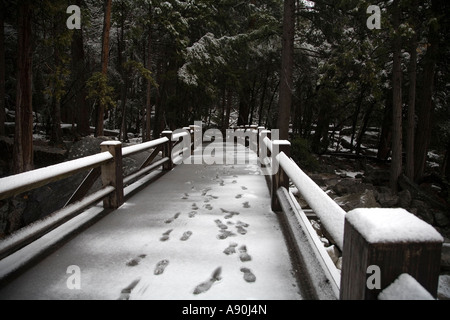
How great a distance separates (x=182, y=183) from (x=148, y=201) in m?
1.66

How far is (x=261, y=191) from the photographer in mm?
6410

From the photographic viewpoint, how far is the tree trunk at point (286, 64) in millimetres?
13406

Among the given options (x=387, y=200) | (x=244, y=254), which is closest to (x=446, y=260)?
(x=387, y=200)

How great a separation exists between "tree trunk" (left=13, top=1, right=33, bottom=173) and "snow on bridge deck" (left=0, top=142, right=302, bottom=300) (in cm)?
629

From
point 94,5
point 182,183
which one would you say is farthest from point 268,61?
point 182,183

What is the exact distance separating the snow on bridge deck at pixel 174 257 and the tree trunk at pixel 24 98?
629 cm

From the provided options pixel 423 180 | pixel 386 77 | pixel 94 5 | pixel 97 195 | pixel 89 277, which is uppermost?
pixel 94 5

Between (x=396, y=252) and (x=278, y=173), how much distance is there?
3393 millimetres

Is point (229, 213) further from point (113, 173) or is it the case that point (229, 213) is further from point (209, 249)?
point (113, 173)

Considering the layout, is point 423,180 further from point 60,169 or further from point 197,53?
point 60,169

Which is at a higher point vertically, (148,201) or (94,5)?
(94,5)

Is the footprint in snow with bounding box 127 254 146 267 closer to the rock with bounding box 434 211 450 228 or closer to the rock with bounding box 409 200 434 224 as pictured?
the rock with bounding box 409 200 434 224

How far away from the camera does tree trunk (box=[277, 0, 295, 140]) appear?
44.0 ft

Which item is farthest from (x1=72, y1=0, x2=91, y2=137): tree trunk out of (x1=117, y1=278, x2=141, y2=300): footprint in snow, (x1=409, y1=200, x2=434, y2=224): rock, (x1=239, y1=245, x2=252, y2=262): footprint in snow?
(x1=409, y1=200, x2=434, y2=224): rock
